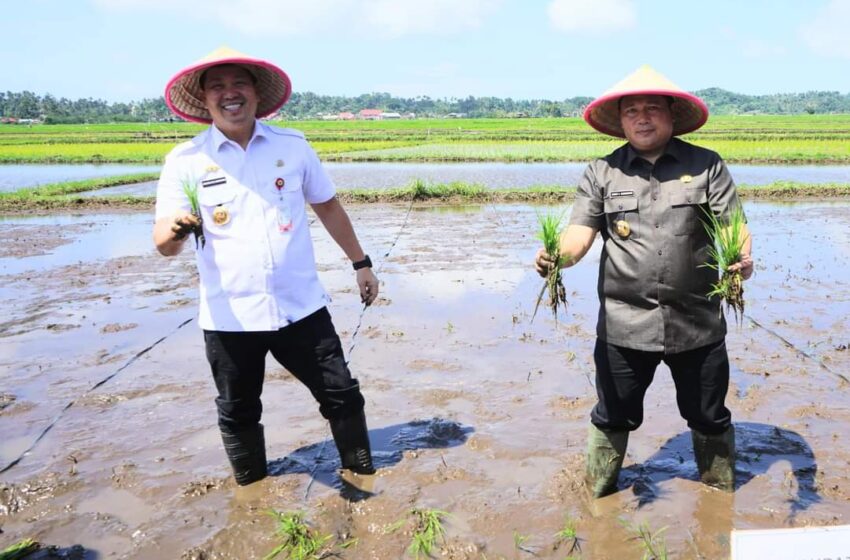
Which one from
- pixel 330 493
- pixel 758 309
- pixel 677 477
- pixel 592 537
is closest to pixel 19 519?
pixel 330 493

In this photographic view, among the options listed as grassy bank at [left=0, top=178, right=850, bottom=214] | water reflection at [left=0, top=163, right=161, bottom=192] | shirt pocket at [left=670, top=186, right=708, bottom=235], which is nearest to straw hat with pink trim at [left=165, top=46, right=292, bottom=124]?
shirt pocket at [left=670, top=186, right=708, bottom=235]

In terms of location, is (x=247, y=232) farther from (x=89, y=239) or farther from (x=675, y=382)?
(x=89, y=239)

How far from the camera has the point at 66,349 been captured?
517 cm

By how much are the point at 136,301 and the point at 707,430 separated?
557 cm

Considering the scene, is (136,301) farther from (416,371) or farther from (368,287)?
(368,287)

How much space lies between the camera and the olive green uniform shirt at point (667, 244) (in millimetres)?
2527

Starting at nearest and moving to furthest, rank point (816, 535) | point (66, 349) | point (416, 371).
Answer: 1. point (816, 535)
2. point (416, 371)
3. point (66, 349)

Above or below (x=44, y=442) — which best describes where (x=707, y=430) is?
above

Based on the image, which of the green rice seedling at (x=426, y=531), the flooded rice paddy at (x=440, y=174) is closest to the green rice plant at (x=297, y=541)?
the green rice seedling at (x=426, y=531)

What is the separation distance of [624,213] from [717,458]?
108 centimetres

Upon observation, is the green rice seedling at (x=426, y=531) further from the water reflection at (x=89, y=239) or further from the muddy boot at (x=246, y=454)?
the water reflection at (x=89, y=239)

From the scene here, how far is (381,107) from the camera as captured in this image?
175500 millimetres

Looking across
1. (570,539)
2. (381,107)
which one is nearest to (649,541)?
(570,539)

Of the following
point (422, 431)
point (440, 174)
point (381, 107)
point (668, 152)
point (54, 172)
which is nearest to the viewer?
point (668, 152)
